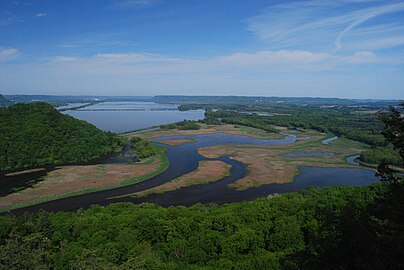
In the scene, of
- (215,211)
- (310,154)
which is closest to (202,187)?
(215,211)

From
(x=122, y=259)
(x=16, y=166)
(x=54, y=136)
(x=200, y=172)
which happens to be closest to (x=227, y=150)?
(x=200, y=172)

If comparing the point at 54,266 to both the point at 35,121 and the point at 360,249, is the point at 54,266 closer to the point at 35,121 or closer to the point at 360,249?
the point at 360,249

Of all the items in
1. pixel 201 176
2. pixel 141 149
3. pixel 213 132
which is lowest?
pixel 201 176

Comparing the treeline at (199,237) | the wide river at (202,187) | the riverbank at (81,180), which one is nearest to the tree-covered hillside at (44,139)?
the riverbank at (81,180)

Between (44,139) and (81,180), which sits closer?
(81,180)

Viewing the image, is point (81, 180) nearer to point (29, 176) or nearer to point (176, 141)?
point (29, 176)

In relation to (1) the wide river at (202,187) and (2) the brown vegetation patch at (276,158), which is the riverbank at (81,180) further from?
(2) the brown vegetation patch at (276,158)

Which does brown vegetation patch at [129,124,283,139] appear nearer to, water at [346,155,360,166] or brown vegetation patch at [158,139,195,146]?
brown vegetation patch at [158,139,195,146]
